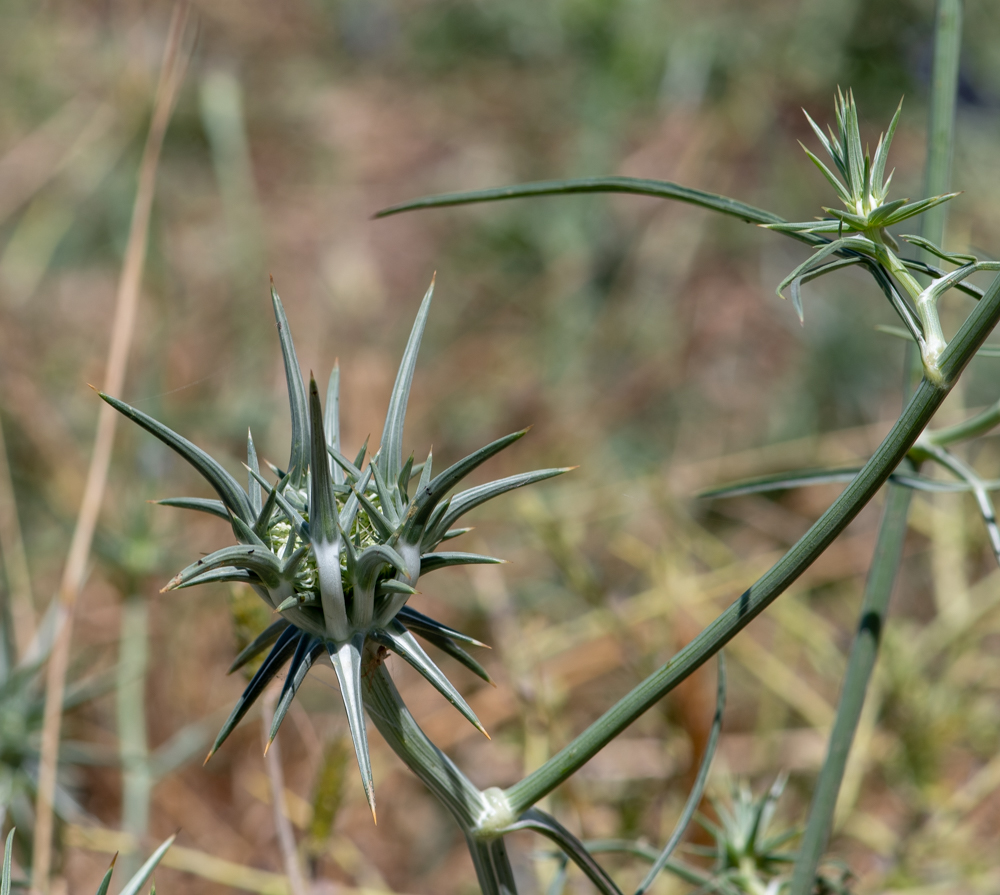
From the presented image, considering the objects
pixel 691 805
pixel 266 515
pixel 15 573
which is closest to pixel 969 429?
pixel 691 805

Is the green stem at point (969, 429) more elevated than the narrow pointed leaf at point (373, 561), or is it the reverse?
the green stem at point (969, 429)

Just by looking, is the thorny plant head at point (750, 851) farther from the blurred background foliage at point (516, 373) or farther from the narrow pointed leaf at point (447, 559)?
the narrow pointed leaf at point (447, 559)

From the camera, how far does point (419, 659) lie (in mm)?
623

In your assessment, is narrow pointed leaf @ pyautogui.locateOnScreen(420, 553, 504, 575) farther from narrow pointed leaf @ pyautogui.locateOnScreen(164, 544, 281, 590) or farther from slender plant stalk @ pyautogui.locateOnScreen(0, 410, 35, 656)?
slender plant stalk @ pyautogui.locateOnScreen(0, 410, 35, 656)

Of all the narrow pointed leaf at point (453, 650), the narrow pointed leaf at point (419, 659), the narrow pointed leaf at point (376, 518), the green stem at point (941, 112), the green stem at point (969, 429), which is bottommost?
the narrow pointed leaf at point (419, 659)

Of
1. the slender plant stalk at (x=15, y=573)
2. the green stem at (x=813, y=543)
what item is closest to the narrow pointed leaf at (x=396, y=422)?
the green stem at (x=813, y=543)

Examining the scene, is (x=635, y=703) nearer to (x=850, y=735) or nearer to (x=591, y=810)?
(x=850, y=735)

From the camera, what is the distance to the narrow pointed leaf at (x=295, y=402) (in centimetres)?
64

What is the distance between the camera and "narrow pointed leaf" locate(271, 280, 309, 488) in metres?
0.64

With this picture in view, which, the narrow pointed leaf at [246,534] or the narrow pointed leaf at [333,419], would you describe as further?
the narrow pointed leaf at [333,419]

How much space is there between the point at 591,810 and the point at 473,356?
193cm

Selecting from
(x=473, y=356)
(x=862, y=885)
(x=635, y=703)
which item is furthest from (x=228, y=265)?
(x=635, y=703)

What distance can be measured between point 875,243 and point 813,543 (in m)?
0.23

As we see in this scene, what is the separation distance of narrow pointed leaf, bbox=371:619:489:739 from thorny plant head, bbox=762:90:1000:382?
1.11 feet
